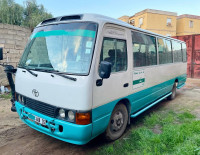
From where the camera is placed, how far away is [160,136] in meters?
3.35

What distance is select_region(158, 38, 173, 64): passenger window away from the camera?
513 centimetres

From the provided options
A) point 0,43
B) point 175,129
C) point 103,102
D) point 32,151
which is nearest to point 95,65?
point 103,102

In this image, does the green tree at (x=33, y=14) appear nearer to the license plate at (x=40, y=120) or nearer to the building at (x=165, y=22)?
the license plate at (x=40, y=120)

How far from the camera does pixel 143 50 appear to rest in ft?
13.6

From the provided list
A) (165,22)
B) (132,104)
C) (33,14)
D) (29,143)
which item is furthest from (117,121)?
(165,22)

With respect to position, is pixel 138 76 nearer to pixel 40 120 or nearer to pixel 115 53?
pixel 115 53

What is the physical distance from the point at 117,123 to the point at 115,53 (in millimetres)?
1447

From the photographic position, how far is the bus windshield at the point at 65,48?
104 inches

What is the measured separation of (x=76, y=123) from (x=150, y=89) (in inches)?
107

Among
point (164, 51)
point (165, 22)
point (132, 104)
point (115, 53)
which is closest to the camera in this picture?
point (115, 53)

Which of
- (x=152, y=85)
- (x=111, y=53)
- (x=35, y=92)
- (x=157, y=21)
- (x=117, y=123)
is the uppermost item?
(x=157, y=21)

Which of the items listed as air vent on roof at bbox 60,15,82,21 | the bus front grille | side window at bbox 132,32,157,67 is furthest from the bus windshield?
side window at bbox 132,32,157,67

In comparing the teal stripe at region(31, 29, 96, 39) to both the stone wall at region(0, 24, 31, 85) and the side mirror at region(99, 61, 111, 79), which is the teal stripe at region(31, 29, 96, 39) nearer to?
the side mirror at region(99, 61, 111, 79)

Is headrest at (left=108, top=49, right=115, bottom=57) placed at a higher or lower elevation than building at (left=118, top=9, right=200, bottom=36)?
lower
